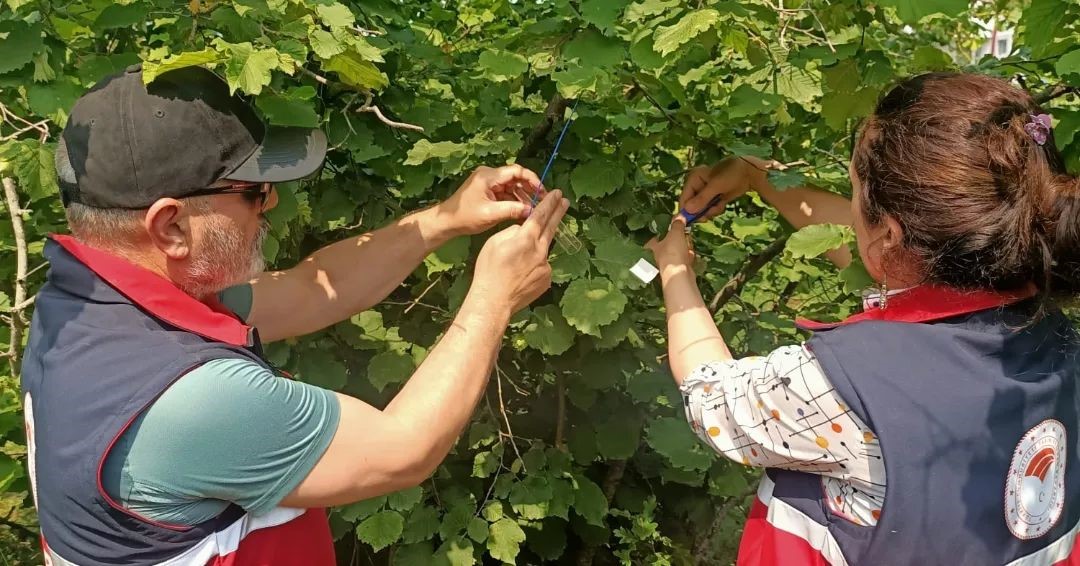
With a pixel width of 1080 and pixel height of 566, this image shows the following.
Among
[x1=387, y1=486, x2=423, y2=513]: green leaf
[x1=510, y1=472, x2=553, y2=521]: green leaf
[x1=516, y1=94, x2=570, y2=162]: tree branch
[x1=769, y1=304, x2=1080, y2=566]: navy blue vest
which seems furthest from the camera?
[x1=510, y1=472, x2=553, y2=521]: green leaf

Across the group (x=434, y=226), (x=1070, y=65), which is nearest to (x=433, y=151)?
(x=434, y=226)

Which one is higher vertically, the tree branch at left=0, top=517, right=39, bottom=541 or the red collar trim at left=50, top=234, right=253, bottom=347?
the red collar trim at left=50, top=234, right=253, bottom=347

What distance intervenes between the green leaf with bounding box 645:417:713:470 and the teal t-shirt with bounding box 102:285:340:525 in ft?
4.68

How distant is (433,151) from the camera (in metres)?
2.44

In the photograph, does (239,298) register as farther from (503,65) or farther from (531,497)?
(531,497)

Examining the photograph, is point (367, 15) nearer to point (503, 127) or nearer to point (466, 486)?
point (503, 127)

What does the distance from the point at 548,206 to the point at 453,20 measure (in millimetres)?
1669

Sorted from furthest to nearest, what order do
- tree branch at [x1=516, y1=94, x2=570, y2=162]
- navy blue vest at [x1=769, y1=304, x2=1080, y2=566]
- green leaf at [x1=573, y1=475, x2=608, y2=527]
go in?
green leaf at [x1=573, y1=475, x2=608, y2=527]
tree branch at [x1=516, y1=94, x2=570, y2=162]
navy blue vest at [x1=769, y1=304, x2=1080, y2=566]

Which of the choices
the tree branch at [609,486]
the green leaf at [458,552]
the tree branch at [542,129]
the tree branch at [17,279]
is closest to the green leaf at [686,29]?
the tree branch at [542,129]

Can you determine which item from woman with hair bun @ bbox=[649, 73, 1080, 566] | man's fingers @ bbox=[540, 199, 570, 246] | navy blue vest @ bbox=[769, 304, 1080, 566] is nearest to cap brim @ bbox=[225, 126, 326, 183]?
man's fingers @ bbox=[540, 199, 570, 246]

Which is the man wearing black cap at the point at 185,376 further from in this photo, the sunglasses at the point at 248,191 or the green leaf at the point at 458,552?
the green leaf at the point at 458,552

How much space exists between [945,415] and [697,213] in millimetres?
1057

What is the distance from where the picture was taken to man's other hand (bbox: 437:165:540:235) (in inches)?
91.0

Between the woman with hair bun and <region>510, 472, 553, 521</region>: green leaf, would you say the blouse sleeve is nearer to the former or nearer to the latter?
the woman with hair bun
